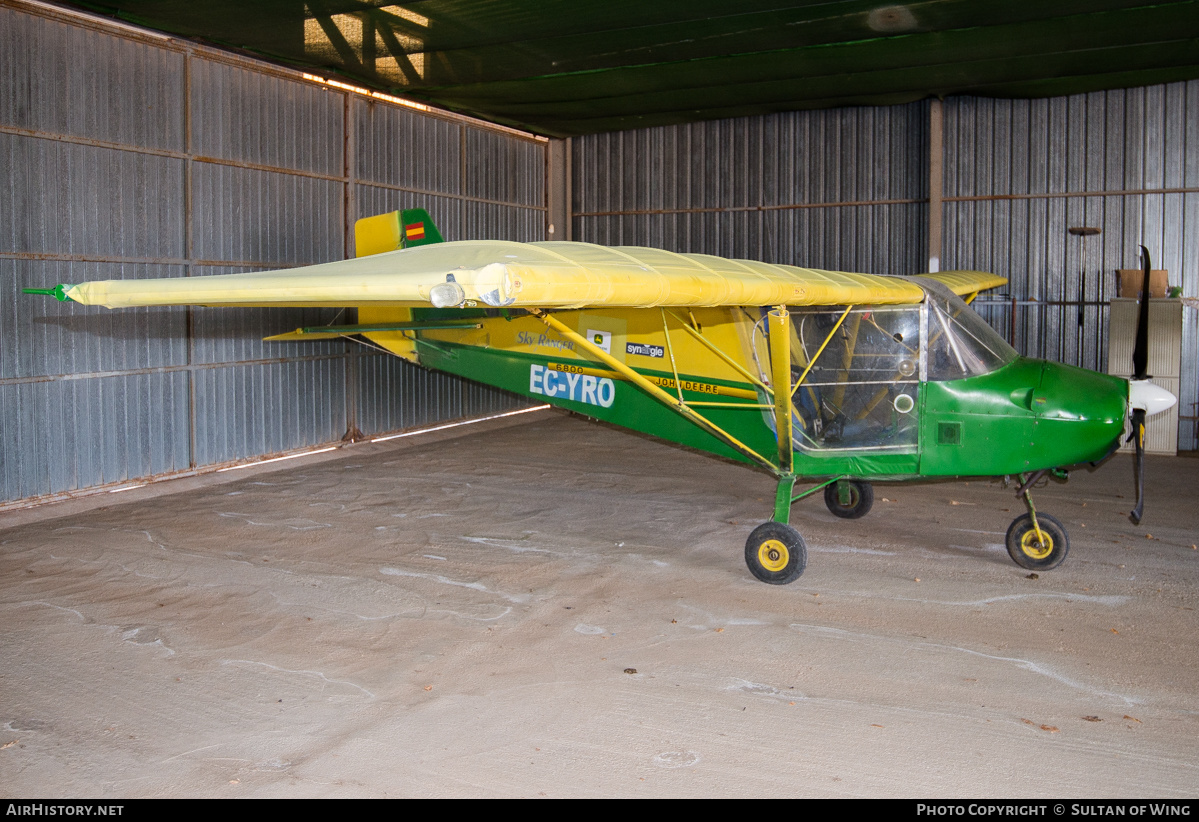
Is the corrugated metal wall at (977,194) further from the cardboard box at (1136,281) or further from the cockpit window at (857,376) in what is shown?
the cockpit window at (857,376)

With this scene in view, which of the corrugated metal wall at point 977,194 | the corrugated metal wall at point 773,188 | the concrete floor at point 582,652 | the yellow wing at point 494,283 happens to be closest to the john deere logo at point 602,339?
the concrete floor at point 582,652

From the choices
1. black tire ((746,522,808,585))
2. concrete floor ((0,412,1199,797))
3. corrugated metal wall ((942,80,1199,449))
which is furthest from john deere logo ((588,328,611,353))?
corrugated metal wall ((942,80,1199,449))

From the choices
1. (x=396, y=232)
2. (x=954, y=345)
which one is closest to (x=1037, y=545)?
(x=954, y=345)

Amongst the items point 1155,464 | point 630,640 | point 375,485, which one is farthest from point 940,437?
point 1155,464

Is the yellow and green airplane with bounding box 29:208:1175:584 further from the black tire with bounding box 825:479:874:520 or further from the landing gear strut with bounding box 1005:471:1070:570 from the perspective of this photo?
the black tire with bounding box 825:479:874:520

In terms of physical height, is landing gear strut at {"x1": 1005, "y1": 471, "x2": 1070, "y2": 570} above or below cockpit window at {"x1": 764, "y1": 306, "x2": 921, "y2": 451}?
below

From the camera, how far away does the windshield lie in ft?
22.6

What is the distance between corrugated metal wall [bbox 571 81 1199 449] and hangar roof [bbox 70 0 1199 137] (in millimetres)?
645

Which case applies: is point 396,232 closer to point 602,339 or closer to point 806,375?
point 602,339

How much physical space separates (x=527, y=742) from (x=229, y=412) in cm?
863

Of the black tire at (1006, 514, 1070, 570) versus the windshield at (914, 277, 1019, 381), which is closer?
the windshield at (914, 277, 1019, 381)

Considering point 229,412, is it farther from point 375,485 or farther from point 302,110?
point 302,110

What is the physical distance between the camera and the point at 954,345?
22.7 ft

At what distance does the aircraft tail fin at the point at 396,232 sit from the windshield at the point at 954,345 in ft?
17.0
